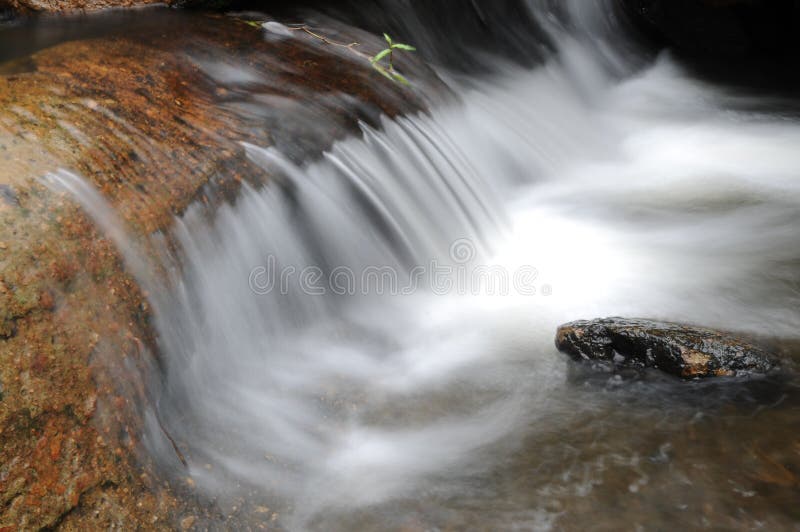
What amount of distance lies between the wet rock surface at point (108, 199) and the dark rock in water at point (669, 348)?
1911mm

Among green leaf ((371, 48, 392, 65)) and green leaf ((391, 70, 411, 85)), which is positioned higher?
green leaf ((371, 48, 392, 65))

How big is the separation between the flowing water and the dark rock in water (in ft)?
0.23

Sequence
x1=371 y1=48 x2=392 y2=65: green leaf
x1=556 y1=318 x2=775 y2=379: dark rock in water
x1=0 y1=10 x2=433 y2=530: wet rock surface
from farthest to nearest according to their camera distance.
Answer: x1=371 y1=48 x2=392 y2=65: green leaf → x1=556 y1=318 x2=775 y2=379: dark rock in water → x1=0 y1=10 x2=433 y2=530: wet rock surface

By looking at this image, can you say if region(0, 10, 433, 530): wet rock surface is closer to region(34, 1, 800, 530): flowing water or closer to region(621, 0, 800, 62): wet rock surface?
region(34, 1, 800, 530): flowing water

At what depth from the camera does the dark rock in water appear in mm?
3109

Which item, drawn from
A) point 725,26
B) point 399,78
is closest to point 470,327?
point 399,78

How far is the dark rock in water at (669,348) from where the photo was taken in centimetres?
311

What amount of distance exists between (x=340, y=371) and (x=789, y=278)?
270cm

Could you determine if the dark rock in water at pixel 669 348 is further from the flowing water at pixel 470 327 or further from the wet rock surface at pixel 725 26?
the wet rock surface at pixel 725 26

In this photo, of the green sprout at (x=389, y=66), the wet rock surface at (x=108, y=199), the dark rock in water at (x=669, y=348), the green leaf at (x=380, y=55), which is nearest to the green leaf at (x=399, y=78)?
the green sprout at (x=389, y=66)

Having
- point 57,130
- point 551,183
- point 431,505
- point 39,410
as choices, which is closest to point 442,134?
point 551,183

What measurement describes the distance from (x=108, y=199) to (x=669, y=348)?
2.57 metres

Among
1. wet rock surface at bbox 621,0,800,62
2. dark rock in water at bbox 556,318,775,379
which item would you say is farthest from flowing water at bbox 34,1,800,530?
wet rock surface at bbox 621,0,800,62

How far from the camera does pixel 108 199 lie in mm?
2912
